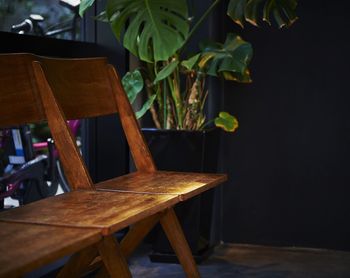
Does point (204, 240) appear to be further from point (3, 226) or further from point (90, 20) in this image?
point (3, 226)

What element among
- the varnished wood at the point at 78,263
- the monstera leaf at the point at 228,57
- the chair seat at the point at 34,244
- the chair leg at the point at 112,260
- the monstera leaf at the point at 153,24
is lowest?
the varnished wood at the point at 78,263

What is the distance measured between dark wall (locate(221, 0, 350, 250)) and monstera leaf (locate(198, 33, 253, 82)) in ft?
1.30

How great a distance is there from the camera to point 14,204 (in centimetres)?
277

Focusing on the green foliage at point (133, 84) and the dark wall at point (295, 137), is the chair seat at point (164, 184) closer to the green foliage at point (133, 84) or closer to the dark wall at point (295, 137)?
the green foliage at point (133, 84)

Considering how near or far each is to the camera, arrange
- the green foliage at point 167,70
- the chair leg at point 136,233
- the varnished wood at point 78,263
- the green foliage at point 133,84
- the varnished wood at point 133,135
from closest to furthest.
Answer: the varnished wood at point 78,263 < the chair leg at point 136,233 < the varnished wood at point 133,135 < the green foliage at point 167,70 < the green foliage at point 133,84

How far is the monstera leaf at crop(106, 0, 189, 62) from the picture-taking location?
275 centimetres

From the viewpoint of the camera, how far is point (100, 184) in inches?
91.0

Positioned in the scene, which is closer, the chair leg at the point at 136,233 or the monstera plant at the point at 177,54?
the chair leg at the point at 136,233

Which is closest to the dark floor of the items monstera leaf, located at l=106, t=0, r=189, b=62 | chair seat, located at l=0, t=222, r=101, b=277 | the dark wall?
the dark wall

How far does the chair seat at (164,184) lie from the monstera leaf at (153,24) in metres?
0.53

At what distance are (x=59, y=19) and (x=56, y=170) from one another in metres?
0.66

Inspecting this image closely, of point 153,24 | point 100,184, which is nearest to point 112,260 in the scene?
point 100,184

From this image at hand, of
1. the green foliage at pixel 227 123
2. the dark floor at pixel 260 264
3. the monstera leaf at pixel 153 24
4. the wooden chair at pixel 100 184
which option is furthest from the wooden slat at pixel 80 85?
the dark floor at pixel 260 264

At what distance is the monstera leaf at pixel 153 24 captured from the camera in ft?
9.01
